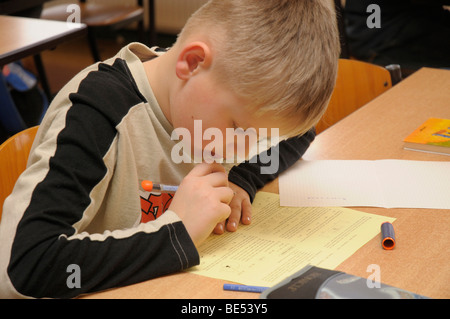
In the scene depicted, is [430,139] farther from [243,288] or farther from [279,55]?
[243,288]

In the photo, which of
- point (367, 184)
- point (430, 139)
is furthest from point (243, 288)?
point (430, 139)

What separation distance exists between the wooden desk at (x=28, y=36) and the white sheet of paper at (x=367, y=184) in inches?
43.7

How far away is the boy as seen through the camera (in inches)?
30.2

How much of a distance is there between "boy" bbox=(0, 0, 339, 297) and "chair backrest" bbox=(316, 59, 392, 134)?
824 millimetres

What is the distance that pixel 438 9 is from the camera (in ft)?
8.94

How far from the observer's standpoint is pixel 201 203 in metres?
0.88

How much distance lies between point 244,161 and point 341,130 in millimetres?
317

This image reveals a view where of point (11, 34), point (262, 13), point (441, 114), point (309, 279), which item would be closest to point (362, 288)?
point (309, 279)

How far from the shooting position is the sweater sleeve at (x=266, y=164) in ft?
3.65

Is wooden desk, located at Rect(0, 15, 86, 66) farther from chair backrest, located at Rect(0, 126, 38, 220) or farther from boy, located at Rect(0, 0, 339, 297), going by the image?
boy, located at Rect(0, 0, 339, 297)

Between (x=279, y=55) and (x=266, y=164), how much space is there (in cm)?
40

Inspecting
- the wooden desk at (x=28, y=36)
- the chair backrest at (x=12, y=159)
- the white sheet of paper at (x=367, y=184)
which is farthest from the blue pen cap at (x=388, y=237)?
the wooden desk at (x=28, y=36)

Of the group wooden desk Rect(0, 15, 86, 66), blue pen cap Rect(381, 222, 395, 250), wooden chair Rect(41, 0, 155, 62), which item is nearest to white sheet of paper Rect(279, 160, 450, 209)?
blue pen cap Rect(381, 222, 395, 250)

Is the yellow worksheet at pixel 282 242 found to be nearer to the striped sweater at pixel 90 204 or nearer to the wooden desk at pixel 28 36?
the striped sweater at pixel 90 204
